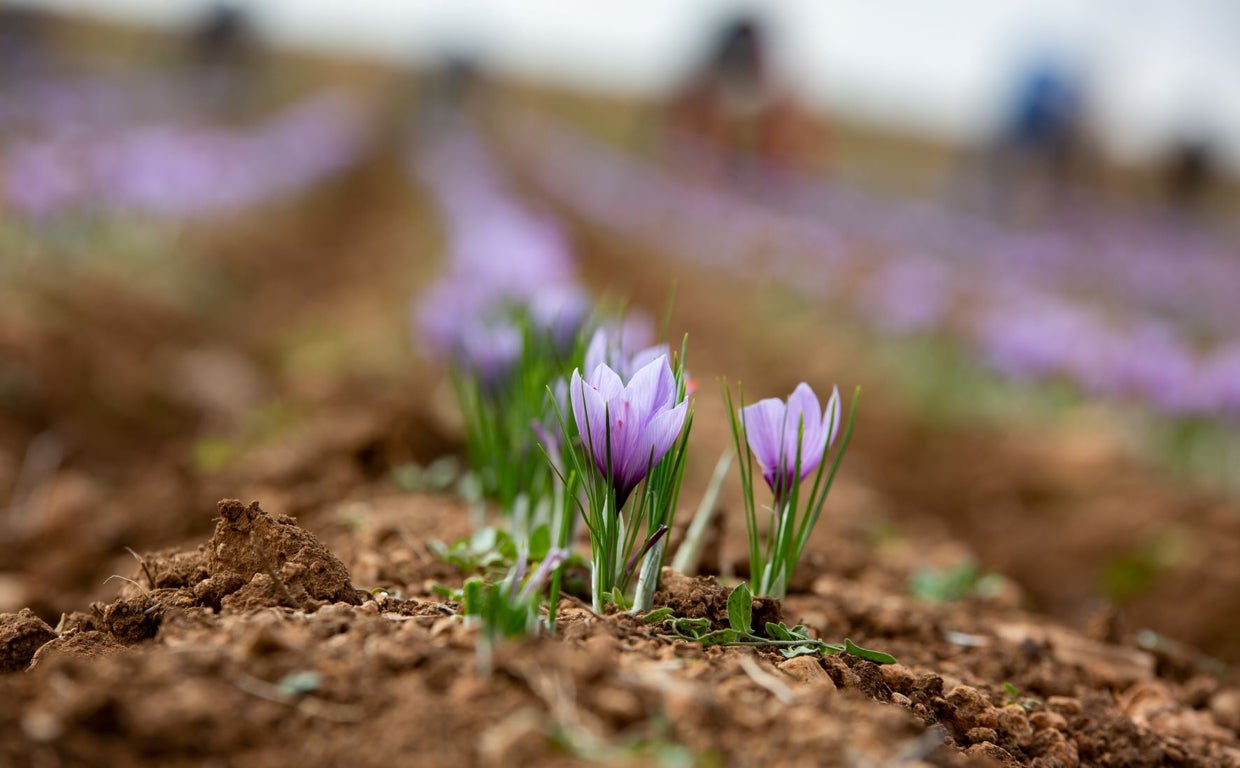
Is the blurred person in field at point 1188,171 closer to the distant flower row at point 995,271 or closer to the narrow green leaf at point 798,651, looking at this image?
the distant flower row at point 995,271

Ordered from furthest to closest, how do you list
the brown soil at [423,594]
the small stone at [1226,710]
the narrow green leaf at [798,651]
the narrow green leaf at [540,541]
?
the small stone at [1226,710]
the narrow green leaf at [540,541]
the narrow green leaf at [798,651]
the brown soil at [423,594]

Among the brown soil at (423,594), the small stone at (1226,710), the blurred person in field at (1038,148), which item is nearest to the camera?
the brown soil at (423,594)

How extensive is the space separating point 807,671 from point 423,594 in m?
0.69

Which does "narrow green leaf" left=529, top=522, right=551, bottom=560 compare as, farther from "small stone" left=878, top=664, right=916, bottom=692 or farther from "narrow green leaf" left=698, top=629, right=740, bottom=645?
"small stone" left=878, top=664, right=916, bottom=692

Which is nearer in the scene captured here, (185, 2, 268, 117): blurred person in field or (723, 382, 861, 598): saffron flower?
(723, 382, 861, 598): saffron flower

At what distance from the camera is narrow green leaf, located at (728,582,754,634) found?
1524mm

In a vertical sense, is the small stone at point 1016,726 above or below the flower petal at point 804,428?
below

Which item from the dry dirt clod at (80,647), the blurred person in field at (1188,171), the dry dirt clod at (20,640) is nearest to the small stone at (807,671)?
the dry dirt clod at (80,647)

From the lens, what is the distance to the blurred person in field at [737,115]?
18219 mm

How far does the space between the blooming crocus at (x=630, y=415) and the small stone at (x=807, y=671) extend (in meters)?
0.32

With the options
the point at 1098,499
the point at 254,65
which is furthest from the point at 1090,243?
the point at 254,65

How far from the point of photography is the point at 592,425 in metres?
1.54

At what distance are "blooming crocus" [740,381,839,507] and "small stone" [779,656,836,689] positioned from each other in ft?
0.84

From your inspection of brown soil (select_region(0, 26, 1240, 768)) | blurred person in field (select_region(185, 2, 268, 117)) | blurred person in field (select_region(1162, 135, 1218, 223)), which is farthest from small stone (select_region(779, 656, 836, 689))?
blurred person in field (select_region(185, 2, 268, 117))
